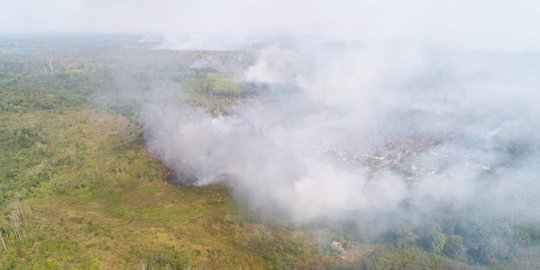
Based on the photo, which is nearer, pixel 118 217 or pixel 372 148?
pixel 118 217

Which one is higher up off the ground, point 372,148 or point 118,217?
point 372,148

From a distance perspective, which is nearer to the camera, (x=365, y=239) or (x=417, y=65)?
(x=365, y=239)

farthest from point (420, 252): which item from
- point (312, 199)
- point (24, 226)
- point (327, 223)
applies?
point (24, 226)

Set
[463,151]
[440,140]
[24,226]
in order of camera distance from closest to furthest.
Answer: [24,226] < [463,151] < [440,140]

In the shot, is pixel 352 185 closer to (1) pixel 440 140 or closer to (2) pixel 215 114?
(1) pixel 440 140

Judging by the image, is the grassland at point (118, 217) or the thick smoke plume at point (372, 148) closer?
the grassland at point (118, 217)

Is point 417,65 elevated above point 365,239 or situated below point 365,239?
above

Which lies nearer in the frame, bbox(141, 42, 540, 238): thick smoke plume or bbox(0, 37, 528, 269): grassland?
bbox(0, 37, 528, 269): grassland

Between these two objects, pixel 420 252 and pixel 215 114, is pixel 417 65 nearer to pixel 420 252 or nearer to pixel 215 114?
pixel 215 114

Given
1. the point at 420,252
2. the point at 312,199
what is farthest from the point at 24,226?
the point at 420,252

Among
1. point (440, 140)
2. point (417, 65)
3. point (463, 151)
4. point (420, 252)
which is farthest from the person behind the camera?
point (417, 65)
